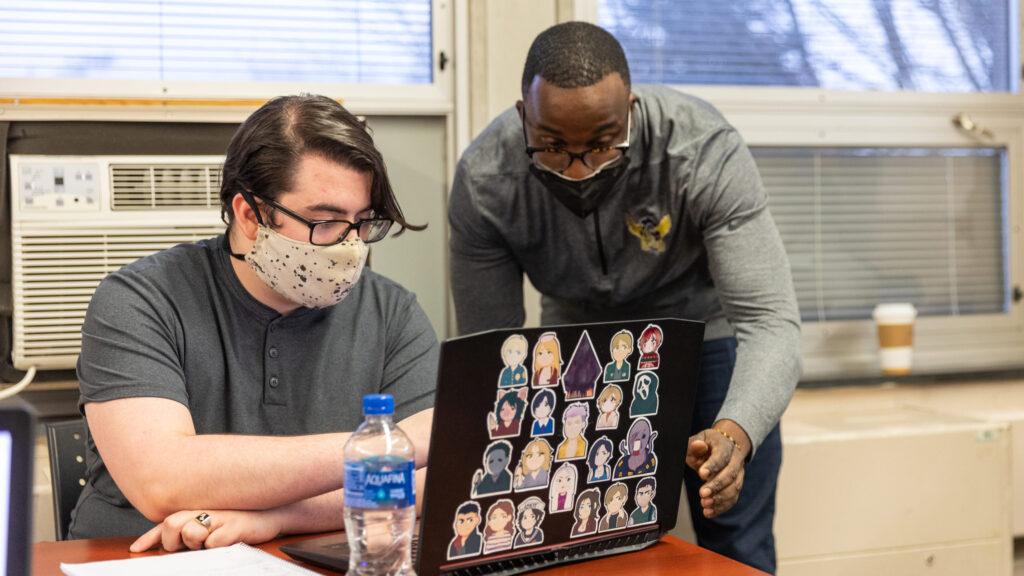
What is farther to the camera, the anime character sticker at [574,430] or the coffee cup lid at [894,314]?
the coffee cup lid at [894,314]

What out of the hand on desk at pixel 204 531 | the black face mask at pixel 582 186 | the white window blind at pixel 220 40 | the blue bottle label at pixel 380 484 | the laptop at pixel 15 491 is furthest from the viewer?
the white window blind at pixel 220 40

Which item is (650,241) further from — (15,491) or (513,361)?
(15,491)

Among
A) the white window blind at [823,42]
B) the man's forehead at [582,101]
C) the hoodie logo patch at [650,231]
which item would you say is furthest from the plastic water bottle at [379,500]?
the white window blind at [823,42]

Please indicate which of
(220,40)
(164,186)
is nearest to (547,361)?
(164,186)

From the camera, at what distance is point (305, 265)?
1444mm

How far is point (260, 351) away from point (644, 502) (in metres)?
0.68

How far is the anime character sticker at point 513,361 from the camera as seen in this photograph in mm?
975

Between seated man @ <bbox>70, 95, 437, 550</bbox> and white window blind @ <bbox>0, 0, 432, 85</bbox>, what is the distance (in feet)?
3.12

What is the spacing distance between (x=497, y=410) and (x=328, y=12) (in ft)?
5.71

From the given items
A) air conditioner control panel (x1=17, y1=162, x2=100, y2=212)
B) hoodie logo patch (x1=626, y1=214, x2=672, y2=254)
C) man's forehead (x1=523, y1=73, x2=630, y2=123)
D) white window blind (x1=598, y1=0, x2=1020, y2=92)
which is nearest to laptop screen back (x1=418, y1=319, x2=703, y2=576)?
man's forehead (x1=523, y1=73, x2=630, y2=123)

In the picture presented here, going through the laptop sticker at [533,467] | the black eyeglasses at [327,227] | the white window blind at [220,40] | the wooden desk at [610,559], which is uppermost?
the white window blind at [220,40]

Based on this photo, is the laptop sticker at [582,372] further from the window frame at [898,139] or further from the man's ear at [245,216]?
the window frame at [898,139]

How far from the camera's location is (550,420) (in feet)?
3.38

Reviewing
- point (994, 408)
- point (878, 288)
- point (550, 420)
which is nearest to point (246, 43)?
point (550, 420)
